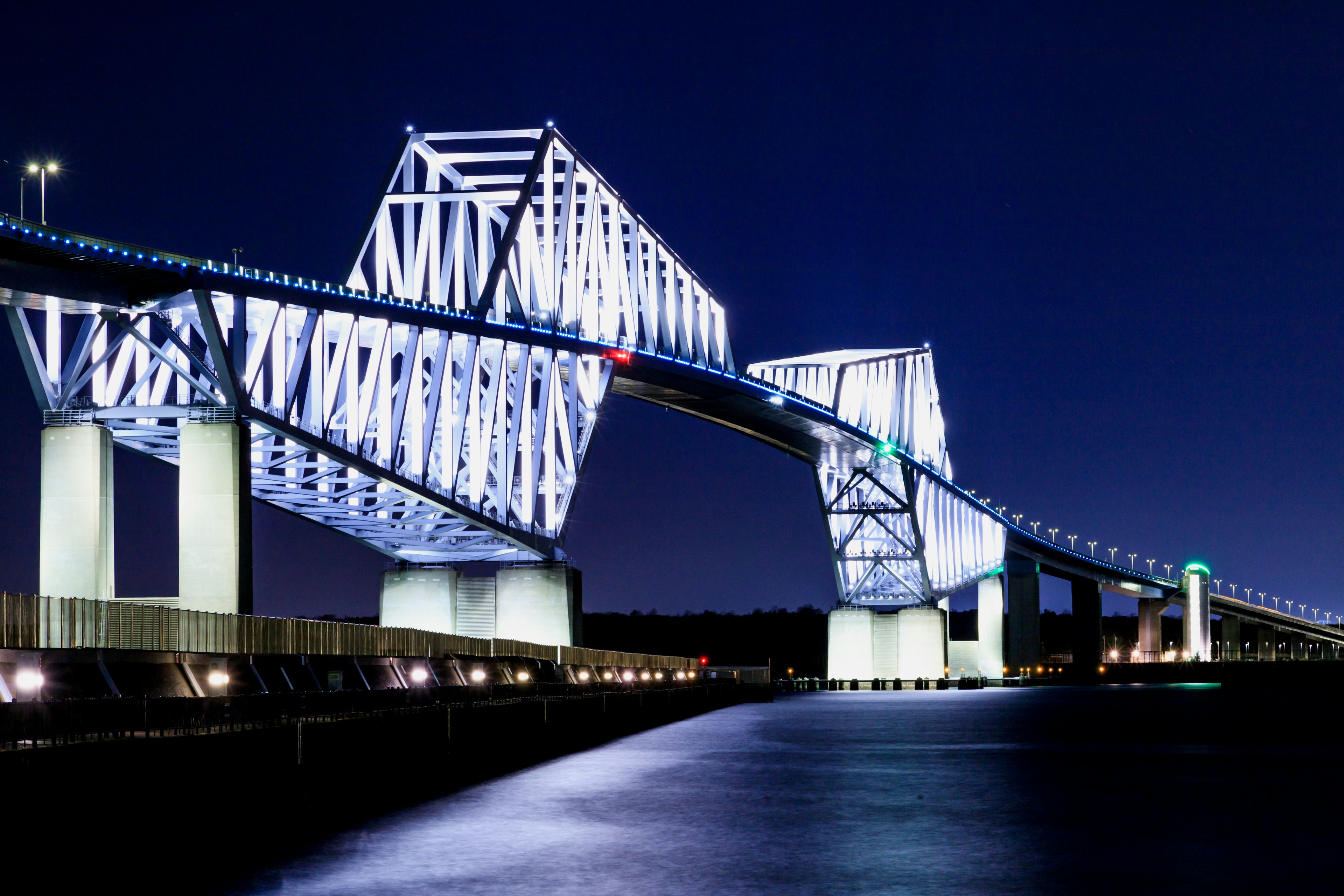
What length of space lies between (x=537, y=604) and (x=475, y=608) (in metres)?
4.26

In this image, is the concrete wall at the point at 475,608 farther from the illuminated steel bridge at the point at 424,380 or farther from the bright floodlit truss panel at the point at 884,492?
the bright floodlit truss panel at the point at 884,492

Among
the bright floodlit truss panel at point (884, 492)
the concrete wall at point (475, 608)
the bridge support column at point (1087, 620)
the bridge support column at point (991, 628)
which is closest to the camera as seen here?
the concrete wall at point (475, 608)

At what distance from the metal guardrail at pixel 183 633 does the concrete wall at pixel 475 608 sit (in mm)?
27173

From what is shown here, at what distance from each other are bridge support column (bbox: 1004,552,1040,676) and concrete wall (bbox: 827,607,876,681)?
3394 cm

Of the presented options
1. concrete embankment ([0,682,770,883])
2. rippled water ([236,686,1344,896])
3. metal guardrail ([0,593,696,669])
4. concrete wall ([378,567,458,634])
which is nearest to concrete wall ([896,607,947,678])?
concrete wall ([378,567,458,634])

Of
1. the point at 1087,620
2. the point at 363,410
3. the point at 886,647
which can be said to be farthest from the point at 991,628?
the point at 363,410

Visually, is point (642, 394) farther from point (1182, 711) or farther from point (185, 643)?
point (185, 643)

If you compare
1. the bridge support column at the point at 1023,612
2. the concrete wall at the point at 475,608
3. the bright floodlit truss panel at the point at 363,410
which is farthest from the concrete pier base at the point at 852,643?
the concrete wall at the point at 475,608

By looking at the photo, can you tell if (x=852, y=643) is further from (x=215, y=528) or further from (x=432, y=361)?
(x=215, y=528)

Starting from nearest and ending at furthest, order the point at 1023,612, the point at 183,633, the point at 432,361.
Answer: the point at 183,633 → the point at 432,361 → the point at 1023,612

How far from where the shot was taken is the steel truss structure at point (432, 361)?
42156 millimetres

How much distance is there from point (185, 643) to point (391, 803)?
7377 mm

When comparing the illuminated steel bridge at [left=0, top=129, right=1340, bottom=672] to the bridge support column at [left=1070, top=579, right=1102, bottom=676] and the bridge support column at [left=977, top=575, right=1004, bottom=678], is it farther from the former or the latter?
the bridge support column at [left=1070, top=579, right=1102, bottom=676]

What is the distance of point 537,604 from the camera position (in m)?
68.6
